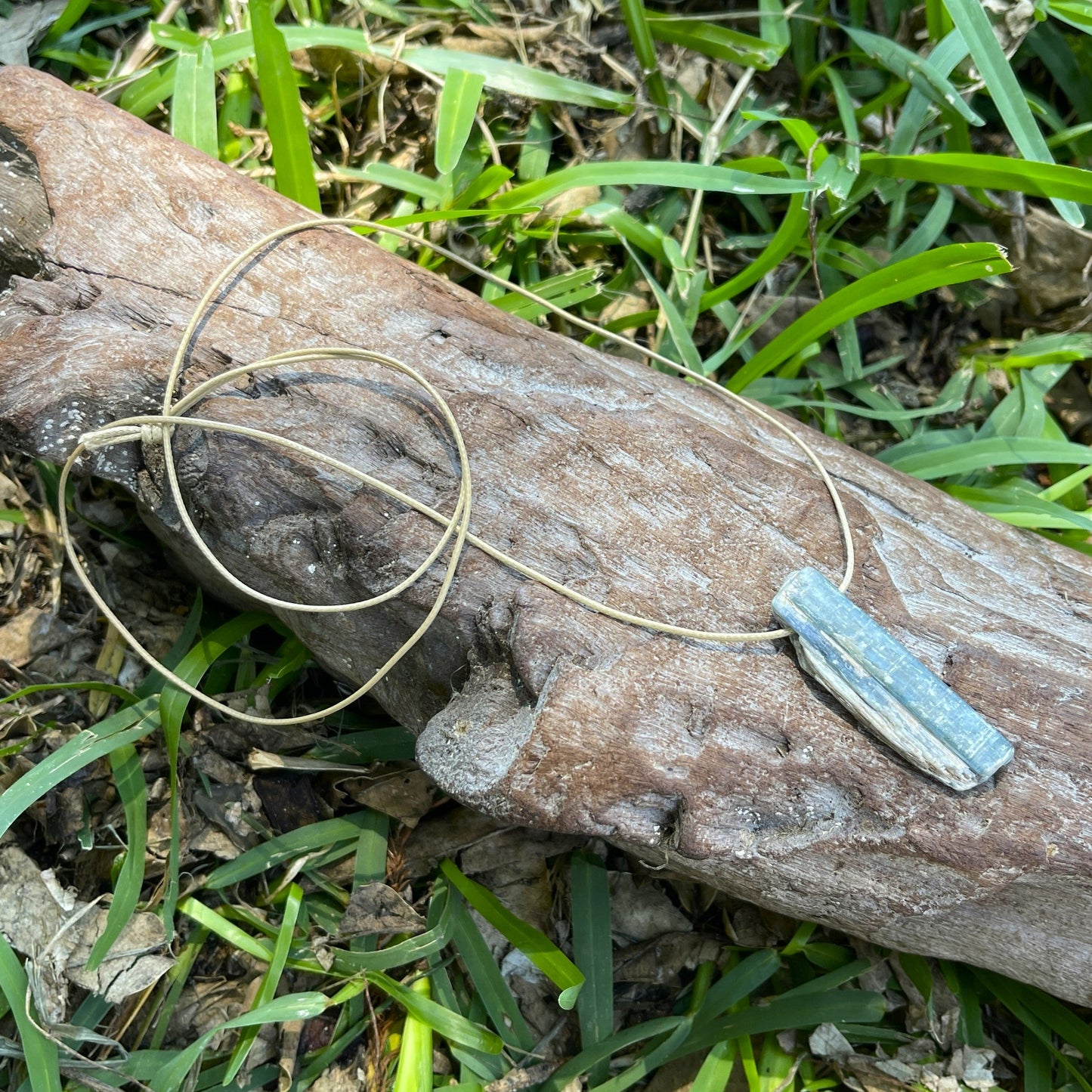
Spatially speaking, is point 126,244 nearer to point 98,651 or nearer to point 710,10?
point 98,651

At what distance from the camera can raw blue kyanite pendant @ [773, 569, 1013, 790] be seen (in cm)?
127

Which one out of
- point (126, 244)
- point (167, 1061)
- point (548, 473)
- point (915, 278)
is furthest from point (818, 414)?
point (167, 1061)

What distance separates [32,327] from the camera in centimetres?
142

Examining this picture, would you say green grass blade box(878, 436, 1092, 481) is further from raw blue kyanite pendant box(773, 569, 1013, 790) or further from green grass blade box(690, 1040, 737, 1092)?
green grass blade box(690, 1040, 737, 1092)

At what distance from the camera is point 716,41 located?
208cm

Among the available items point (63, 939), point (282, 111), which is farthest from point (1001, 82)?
point (63, 939)

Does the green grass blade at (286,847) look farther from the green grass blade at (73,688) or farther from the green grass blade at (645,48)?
the green grass blade at (645,48)

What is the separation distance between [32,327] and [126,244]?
0.21 m

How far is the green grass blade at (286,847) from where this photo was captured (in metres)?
1.62

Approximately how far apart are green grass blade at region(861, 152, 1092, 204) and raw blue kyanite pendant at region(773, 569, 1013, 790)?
0.98m

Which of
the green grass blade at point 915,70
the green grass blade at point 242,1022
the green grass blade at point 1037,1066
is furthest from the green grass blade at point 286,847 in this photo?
the green grass blade at point 915,70

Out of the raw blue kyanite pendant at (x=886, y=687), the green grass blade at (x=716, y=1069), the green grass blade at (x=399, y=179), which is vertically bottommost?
the green grass blade at (x=716, y=1069)

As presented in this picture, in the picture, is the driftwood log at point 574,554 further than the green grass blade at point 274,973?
No

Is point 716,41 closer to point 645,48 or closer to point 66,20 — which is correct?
point 645,48
